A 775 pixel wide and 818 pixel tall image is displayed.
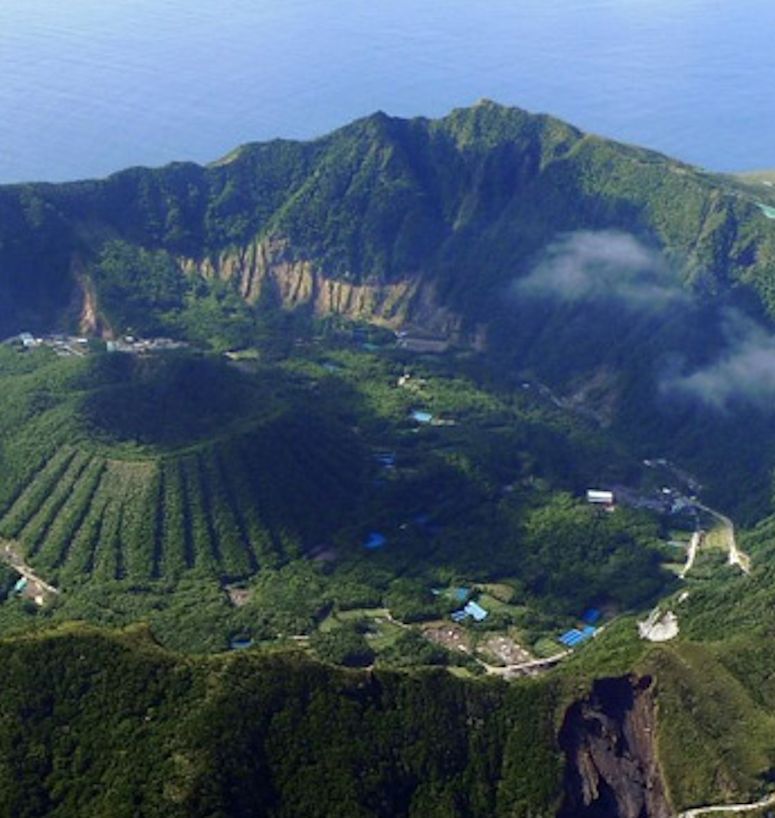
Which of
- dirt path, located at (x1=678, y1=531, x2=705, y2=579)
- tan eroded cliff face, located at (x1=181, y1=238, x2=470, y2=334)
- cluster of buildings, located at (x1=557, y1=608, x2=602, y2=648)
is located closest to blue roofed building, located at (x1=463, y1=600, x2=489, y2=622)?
cluster of buildings, located at (x1=557, y1=608, x2=602, y2=648)

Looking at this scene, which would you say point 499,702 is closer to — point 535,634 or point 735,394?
point 535,634

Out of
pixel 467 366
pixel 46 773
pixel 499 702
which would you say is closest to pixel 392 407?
pixel 467 366

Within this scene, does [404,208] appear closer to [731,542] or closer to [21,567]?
[731,542]

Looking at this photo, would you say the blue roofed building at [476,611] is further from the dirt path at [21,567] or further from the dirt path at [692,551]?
the dirt path at [21,567]

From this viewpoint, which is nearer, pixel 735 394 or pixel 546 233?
pixel 735 394

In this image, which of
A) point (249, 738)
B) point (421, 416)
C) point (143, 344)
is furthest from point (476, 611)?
point (143, 344)

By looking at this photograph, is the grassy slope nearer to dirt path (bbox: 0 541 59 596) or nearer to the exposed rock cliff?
the exposed rock cliff
